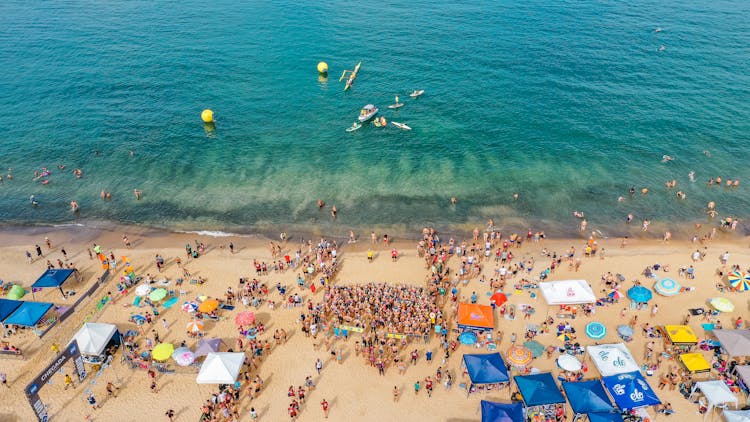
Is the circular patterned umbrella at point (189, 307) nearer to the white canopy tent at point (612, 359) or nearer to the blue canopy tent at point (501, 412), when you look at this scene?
the blue canopy tent at point (501, 412)

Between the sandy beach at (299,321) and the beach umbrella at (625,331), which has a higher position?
the beach umbrella at (625,331)

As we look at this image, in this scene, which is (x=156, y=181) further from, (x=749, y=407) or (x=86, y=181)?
(x=749, y=407)

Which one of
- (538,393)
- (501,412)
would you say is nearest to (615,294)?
(538,393)

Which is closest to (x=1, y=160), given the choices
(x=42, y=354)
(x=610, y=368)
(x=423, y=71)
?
(x=42, y=354)

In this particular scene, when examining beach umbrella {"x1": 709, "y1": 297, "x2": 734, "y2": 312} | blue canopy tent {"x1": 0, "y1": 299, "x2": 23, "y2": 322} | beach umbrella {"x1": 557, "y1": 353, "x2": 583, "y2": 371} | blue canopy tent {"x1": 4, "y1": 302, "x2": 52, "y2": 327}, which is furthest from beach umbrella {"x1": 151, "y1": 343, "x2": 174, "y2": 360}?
beach umbrella {"x1": 709, "y1": 297, "x2": 734, "y2": 312}

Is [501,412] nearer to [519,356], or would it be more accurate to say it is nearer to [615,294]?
[519,356]

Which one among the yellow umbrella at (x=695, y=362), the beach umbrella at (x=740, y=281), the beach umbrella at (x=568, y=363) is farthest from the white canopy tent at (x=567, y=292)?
the beach umbrella at (x=740, y=281)
